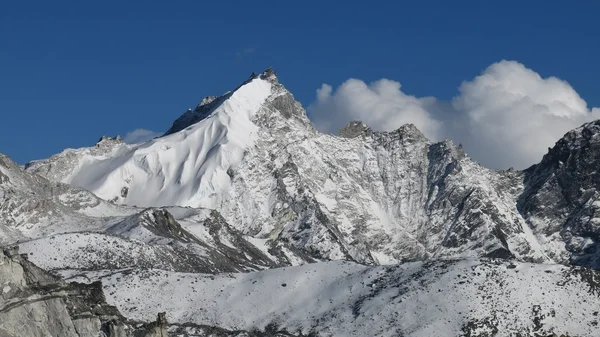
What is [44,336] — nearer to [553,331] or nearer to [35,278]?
[35,278]

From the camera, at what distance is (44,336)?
8869 cm

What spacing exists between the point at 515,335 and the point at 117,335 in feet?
335

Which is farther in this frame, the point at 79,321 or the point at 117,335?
the point at 117,335

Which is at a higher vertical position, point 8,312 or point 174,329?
point 174,329

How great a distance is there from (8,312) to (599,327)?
129 meters

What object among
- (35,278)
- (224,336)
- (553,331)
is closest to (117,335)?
(35,278)

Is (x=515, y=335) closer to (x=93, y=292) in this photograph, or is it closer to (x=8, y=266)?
(x=93, y=292)

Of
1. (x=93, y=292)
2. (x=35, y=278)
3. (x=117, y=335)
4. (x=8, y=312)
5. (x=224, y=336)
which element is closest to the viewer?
(x=8, y=312)

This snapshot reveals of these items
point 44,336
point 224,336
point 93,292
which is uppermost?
point 224,336

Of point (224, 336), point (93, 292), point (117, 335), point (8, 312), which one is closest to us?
point (8, 312)

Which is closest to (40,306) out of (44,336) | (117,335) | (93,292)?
(44,336)

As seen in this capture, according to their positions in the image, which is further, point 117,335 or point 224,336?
point 224,336

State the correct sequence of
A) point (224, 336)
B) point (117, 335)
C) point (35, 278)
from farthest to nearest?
point (224, 336)
point (117, 335)
point (35, 278)

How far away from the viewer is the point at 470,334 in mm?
199125
